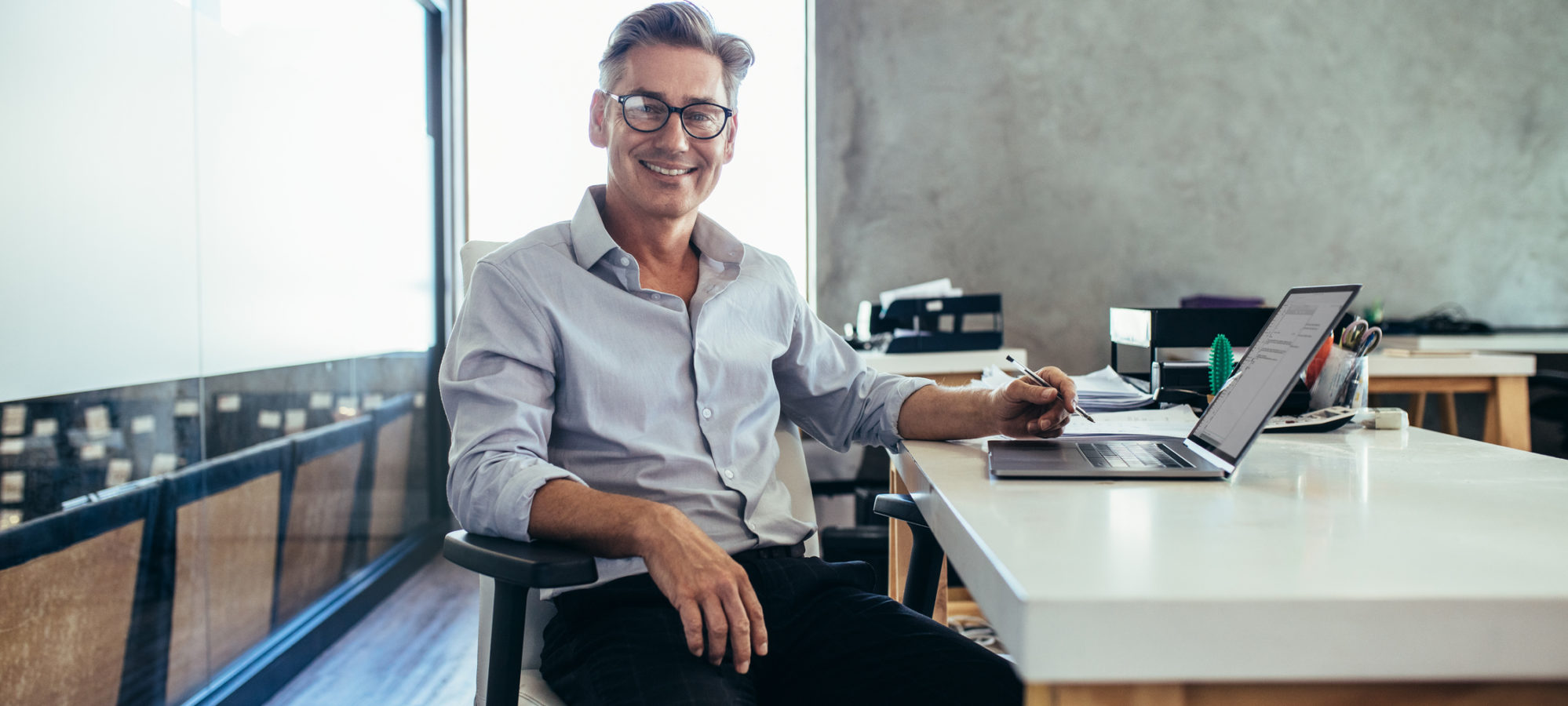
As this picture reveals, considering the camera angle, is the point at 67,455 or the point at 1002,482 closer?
the point at 1002,482

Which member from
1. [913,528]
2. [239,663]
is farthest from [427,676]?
[913,528]

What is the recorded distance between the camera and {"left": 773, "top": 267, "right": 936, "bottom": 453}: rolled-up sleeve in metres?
1.37

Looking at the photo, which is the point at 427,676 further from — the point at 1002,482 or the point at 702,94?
the point at 1002,482

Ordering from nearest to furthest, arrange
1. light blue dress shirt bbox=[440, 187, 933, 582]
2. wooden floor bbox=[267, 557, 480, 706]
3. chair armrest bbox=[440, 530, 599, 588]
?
chair armrest bbox=[440, 530, 599, 588], light blue dress shirt bbox=[440, 187, 933, 582], wooden floor bbox=[267, 557, 480, 706]

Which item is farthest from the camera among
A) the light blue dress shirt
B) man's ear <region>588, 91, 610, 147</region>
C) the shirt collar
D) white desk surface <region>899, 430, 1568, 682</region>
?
man's ear <region>588, 91, 610, 147</region>

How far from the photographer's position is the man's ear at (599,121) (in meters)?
1.35

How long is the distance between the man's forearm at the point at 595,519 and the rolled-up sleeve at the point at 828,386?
0.48 meters

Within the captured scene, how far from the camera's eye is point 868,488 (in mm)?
2971

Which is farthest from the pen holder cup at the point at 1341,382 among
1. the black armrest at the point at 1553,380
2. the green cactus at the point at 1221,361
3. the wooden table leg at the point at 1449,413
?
the wooden table leg at the point at 1449,413

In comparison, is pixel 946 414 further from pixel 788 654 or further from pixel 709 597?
pixel 709 597

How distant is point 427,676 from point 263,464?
648 millimetres

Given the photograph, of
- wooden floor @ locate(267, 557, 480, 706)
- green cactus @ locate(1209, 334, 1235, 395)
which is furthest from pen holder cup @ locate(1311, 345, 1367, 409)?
wooden floor @ locate(267, 557, 480, 706)

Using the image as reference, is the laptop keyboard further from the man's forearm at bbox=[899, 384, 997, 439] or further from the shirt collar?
the shirt collar

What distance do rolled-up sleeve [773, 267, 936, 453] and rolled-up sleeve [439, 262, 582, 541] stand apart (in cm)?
39
